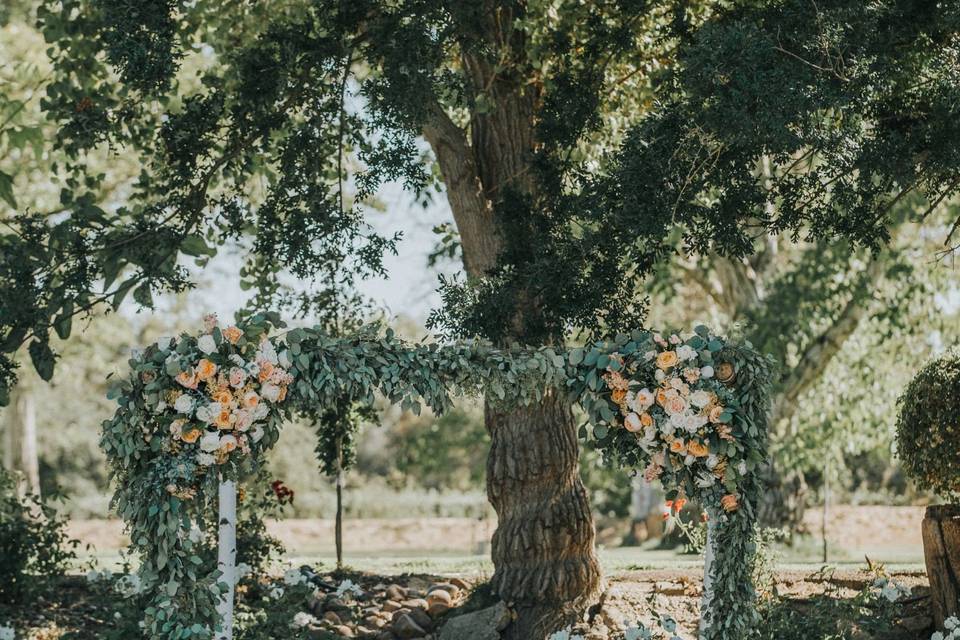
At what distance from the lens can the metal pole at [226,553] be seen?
570 centimetres

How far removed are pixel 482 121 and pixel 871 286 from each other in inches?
233

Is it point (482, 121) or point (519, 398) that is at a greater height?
point (482, 121)

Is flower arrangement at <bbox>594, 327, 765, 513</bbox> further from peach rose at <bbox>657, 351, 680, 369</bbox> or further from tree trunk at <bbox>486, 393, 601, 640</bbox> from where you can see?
tree trunk at <bbox>486, 393, 601, 640</bbox>

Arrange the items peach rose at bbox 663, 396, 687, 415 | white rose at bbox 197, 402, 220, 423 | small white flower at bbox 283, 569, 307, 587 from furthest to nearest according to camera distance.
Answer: small white flower at bbox 283, 569, 307, 587
peach rose at bbox 663, 396, 687, 415
white rose at bbox 197, 402, 220, 423

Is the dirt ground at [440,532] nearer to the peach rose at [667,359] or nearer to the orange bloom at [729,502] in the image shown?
the orange bloom at [729,502]

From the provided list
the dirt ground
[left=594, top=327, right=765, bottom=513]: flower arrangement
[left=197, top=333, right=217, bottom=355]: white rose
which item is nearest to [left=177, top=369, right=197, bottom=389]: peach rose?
[left=197, top=333, right=217, bottom=355]: white rose

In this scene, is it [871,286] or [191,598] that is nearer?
[191,598]

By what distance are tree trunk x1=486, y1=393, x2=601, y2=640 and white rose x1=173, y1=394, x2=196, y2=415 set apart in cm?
299

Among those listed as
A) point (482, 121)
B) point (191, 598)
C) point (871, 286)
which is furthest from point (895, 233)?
point (191, 598)

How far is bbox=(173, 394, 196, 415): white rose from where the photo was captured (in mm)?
5367

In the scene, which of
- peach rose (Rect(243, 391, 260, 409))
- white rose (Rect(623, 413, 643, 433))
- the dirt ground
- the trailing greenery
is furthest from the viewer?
the dirt ground

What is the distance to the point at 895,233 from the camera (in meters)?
12.1

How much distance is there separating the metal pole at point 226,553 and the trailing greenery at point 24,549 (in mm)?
3341

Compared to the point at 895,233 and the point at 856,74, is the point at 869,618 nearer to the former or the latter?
the point at 856,74
